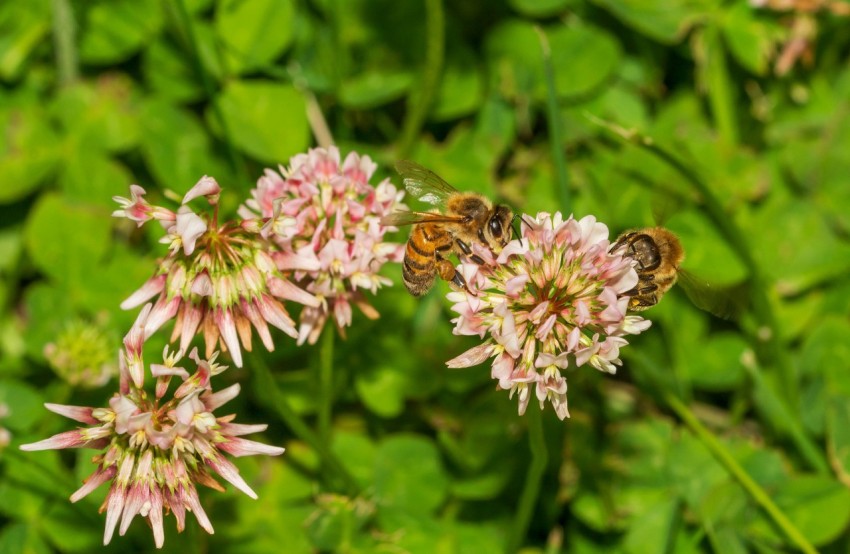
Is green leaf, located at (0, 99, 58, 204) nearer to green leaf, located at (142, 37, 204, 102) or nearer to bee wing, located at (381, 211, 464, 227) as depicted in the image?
green leaf, located at (142, 37, 204, 102)

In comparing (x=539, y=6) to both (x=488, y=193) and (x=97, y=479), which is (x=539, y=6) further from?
(x=97, y=479)

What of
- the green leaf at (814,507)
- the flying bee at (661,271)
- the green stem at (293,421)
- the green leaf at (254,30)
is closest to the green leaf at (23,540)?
the green stem at (293,421)

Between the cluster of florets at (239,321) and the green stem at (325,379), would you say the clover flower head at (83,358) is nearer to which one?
the green stem at (325,379)

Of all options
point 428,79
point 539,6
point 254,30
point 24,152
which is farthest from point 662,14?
point 24,152

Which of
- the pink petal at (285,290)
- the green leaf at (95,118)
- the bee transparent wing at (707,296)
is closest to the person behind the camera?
the pink petal at (285,290)

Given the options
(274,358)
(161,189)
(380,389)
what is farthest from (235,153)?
(380,389)

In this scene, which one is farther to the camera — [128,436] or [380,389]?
[380,389]

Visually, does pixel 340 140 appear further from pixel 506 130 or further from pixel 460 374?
pixel 460 374

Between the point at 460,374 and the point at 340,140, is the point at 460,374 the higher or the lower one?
the lower one
